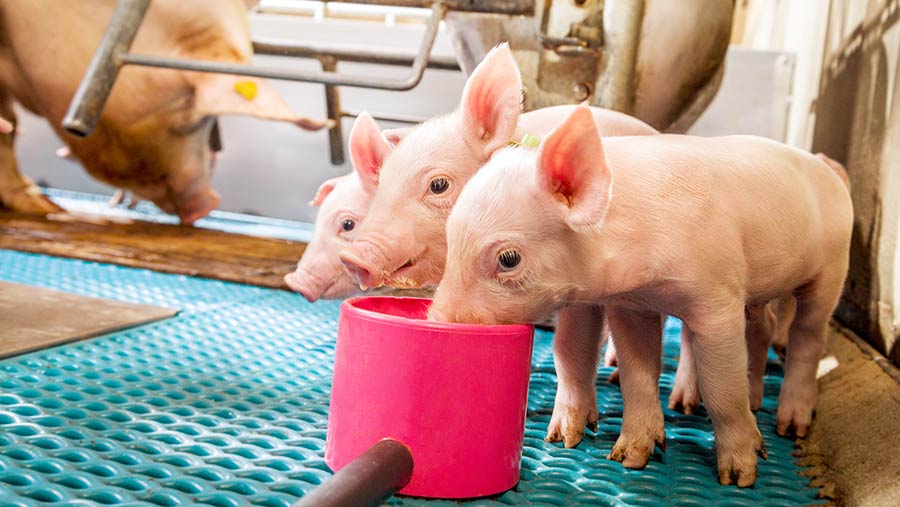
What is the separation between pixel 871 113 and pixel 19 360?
6.01 feet

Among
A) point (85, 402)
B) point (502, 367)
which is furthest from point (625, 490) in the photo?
point (85, 402)

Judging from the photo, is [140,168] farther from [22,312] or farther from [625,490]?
[625,490]

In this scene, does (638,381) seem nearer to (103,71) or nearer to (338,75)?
(338,75)

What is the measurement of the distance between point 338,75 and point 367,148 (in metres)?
0.93

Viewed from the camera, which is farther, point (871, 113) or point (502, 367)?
point (871, 113)

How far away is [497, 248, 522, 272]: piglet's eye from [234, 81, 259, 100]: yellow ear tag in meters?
2.41

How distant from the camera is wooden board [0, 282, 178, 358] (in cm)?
160

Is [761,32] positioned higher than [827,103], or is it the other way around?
[761,32]

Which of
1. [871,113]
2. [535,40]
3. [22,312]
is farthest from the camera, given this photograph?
[535,40]

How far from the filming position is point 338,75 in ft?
7.68

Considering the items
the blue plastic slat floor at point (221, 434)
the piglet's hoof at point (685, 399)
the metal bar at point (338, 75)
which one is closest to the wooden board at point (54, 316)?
the blue plastic slat floor at point (221, 434)

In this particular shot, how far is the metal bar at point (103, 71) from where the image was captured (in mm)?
2492

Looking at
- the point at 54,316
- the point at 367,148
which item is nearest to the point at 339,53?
the point at 54,316

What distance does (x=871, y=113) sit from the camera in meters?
1.99
